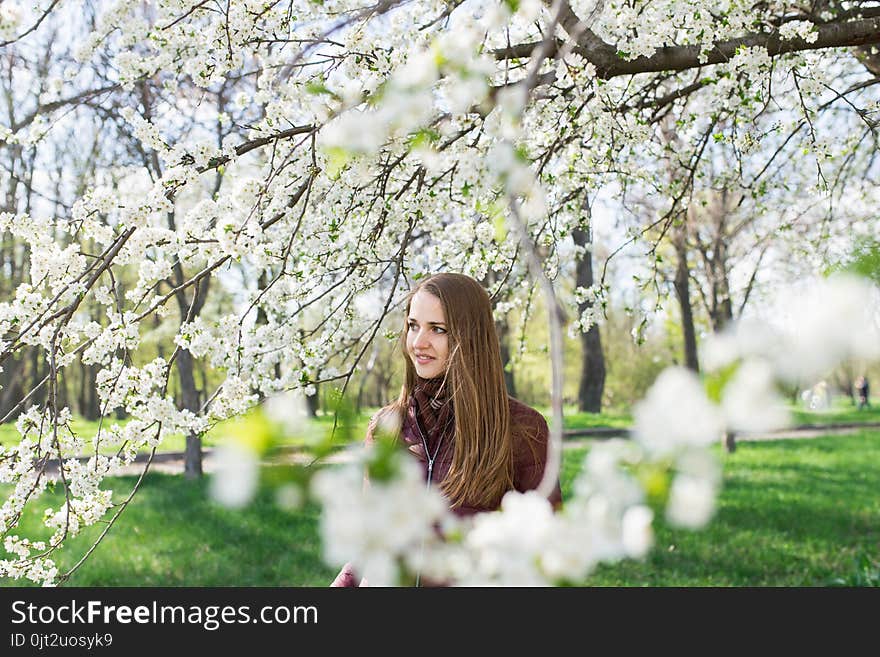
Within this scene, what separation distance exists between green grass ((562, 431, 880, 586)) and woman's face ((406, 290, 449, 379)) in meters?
3.38

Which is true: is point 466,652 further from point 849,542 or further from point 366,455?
point 849,542

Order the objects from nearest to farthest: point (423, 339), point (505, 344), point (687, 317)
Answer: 1. point (423, 339)
2. point (687, 317)
3. point (505, 344)

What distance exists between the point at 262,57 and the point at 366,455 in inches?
105

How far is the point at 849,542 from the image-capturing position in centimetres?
628

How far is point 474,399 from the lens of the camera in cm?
222

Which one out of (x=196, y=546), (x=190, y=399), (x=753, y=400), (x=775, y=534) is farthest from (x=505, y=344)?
(x=753, y=400)

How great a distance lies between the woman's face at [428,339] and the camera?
2.30 m

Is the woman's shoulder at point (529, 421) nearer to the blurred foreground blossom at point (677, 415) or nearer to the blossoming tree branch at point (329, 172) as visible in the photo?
the blossoming tree branch at point (329, 172)

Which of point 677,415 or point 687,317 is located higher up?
point 687,317

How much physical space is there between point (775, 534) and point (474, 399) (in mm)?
4989

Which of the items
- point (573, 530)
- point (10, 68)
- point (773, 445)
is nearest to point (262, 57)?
point (573, 530)

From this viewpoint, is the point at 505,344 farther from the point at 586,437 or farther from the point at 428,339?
the point at 428,339

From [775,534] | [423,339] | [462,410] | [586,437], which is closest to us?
[462,410]

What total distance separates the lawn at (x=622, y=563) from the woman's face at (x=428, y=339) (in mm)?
3334
